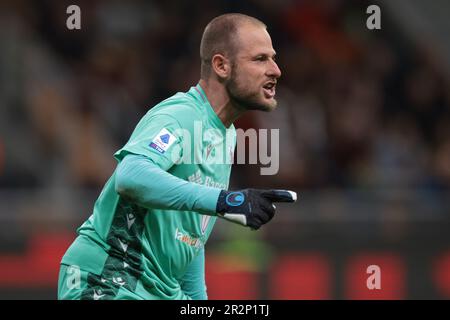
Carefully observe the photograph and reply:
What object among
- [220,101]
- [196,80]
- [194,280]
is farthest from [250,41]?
[196,80]

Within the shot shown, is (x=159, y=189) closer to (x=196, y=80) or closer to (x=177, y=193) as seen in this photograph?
(x=177, y=193)

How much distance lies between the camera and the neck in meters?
5.46

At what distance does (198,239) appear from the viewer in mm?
5410

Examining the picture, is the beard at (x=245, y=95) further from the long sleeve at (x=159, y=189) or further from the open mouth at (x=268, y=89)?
the long sleeve at (x=159, y=189)

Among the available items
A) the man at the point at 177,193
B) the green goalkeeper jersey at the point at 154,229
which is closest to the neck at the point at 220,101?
the man at the point at 177,193

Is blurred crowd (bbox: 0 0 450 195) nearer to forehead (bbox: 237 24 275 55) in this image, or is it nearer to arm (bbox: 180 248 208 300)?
arm (bbox: 180 248 208 300)

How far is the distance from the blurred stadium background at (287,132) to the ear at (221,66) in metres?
5.38

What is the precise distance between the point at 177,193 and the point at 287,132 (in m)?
7.29

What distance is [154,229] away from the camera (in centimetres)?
517

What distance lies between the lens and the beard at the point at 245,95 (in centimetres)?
540
